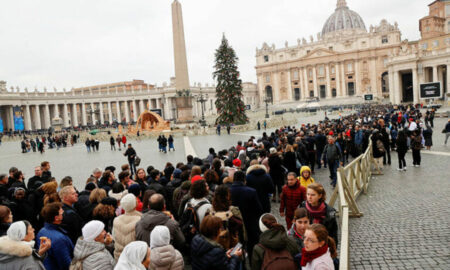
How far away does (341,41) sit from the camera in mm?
80750

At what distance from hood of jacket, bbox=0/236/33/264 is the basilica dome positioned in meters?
102

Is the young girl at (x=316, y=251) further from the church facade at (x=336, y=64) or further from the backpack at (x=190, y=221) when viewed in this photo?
the church facade at (x=336, y=64)

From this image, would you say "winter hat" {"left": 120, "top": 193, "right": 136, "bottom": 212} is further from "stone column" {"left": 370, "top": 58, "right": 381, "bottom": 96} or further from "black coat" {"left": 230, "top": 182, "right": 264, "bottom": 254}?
"stone column" {"left": 370, "top": 58, "right": 381, "bottom": 96}

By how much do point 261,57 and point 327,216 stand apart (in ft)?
299

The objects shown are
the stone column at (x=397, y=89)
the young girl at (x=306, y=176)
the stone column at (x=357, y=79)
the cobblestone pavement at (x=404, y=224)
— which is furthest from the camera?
the stone column at (x=357, y=79)

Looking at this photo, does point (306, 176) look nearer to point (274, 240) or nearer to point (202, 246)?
point (274, 240)

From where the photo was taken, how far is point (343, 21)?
9581 cm

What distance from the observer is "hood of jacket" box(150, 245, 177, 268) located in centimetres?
328

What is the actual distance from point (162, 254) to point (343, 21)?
105m

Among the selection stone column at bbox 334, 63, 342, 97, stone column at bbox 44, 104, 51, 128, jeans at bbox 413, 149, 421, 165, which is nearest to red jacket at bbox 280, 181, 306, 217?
jeans at bbox 413, 149, 421, 165

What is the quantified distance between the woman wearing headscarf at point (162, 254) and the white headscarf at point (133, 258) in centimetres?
24

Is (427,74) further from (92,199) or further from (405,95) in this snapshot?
(92,199)

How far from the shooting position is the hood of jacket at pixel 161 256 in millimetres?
3281

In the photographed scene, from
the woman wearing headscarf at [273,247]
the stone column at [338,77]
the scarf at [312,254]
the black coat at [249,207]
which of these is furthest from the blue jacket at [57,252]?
the stone column at [338,77]
